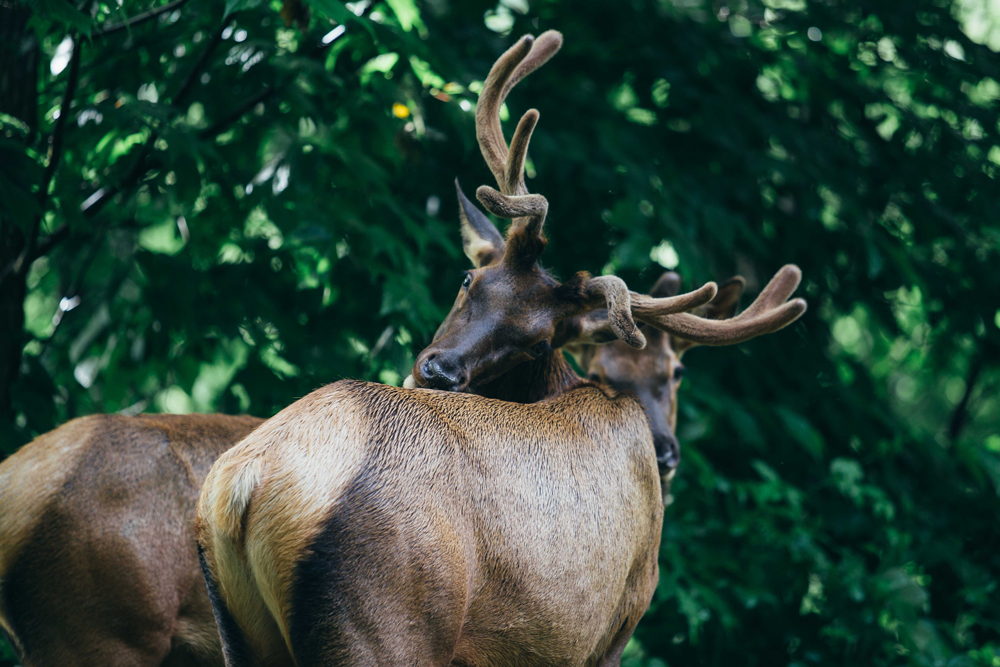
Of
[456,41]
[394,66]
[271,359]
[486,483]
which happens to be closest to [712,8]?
[456,41]

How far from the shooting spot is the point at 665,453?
4055 millimetres

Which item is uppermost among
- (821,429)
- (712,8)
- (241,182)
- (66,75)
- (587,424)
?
(66,75)

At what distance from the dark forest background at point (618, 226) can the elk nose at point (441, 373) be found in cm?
102

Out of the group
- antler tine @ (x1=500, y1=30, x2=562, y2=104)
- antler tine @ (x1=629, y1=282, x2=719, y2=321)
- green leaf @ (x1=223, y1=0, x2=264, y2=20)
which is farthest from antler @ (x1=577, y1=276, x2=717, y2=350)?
green leaf @ (x1=223, y1=0, x2=264, y2=20)

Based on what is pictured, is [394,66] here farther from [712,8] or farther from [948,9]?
[948,9]

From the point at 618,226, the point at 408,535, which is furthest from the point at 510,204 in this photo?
the point at 618,226

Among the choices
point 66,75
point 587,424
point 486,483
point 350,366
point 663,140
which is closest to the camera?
point 486,483

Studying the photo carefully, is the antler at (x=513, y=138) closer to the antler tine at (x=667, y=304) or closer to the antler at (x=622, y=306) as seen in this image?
the antler at (x=622, y=306)

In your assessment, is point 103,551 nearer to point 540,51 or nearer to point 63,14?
point 63,14

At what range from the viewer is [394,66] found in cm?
432

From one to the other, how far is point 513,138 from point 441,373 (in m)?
1.03

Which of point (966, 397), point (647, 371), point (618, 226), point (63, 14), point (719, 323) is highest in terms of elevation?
point (63, 14)

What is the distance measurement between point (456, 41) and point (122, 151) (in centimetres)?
223

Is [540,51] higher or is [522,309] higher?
[540,51]
